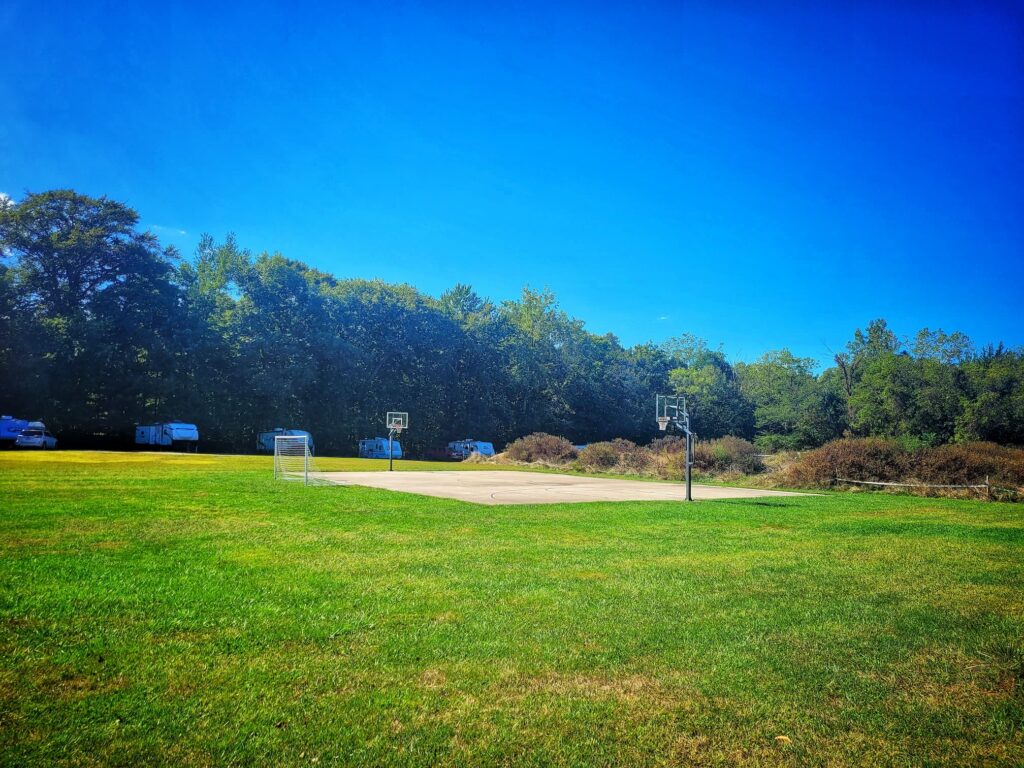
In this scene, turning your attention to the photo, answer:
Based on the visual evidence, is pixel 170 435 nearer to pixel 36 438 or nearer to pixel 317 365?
pixel 36 438

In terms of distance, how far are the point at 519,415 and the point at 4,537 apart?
53374 millimetres

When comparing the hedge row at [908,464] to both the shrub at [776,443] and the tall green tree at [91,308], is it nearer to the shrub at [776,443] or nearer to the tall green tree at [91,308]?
the shrub at [776,443]

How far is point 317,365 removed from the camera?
48.7 m

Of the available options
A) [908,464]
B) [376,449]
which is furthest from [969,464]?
[376,449]

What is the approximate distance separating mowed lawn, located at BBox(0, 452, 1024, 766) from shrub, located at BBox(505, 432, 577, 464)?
27400 millimetres

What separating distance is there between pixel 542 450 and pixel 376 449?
15.2m

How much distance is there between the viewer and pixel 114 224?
44.2 meters

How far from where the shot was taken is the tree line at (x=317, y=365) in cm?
3975

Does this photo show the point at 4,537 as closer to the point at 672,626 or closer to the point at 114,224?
the point at 672,626

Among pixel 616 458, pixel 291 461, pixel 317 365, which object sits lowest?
pixel 616 458

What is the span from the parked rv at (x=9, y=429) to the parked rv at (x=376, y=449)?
830 inches

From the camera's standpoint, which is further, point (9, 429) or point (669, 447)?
point (9, 429)

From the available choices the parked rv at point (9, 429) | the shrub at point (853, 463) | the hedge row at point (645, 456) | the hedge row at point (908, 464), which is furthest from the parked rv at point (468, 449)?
the parked rv at point (9, 429)

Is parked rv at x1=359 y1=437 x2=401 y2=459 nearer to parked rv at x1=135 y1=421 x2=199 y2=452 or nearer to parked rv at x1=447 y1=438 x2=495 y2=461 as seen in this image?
parked rv at x1=447 y1=438 x2=495 y2=461
